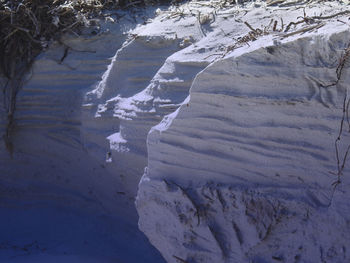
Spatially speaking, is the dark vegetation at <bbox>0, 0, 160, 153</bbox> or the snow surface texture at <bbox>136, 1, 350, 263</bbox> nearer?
the snow surface texture at <bbox>136, 1, 350, 263</bbox>

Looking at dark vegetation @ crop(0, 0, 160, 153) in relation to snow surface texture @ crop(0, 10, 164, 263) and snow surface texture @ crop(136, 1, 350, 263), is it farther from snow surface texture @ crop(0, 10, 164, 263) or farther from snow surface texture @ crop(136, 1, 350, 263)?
snow surface texture @ crop(136, 1, 350, 263)

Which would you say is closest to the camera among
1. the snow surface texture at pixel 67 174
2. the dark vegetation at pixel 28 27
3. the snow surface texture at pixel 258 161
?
the snow surface texture at pixel 258 161

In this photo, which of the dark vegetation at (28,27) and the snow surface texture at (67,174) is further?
the dark vegetation at (28,27)

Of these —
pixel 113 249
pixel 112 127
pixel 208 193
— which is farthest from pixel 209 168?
pixel 113 249

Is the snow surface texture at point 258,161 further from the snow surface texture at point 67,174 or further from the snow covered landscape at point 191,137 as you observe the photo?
the snow surface texture at point 67,174

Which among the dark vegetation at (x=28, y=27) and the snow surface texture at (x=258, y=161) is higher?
the dark vegetation at (x=28, y=27)

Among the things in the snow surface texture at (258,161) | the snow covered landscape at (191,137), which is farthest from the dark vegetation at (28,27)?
the snow surface texture at (258,161)

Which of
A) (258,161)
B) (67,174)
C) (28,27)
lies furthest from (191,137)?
(28,27)

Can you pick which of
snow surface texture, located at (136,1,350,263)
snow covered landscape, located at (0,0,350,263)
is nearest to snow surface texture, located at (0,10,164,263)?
snow covered landscape, located at (0,0,350,263)

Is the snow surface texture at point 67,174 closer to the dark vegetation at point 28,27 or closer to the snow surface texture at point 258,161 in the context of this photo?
the dark vegetation at point 28,27

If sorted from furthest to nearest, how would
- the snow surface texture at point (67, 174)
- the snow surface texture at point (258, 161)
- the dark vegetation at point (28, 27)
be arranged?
the dark vegetation at point (28, 27) < the snow surface texture at point (67, 174) < the snow surface texture at point (258, 161)

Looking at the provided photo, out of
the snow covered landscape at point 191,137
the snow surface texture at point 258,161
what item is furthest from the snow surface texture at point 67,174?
the snow surface texture at point 258,161
